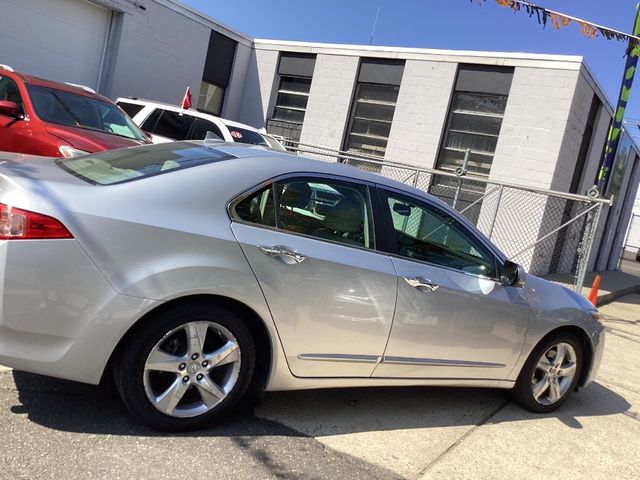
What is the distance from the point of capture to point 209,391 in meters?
3.19

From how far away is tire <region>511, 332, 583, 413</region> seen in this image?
4.42 metres

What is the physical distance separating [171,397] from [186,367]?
0.17 metres

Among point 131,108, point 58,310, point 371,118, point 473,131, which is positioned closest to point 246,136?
point 131,108

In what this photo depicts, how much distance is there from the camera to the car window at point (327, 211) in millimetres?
3402

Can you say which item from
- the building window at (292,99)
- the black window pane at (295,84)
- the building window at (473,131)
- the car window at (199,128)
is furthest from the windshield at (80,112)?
the black window pane at (295,84)

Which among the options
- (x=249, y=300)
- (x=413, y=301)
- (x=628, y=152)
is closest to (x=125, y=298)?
(x=249, y=300)

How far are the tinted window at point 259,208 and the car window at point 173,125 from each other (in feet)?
23.3

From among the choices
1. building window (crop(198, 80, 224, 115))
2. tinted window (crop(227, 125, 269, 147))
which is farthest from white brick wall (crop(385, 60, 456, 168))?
building window (crop(198, 80, 224, 115))

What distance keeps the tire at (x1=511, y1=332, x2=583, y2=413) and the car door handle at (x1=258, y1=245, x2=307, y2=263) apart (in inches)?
86.1

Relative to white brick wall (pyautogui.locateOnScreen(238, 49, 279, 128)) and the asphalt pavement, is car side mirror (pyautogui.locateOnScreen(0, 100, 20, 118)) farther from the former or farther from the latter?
white brick wall (pyautogui.locateOnScreen(238, 49, 279, 128))

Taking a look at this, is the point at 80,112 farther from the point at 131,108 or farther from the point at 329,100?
the point at 329,100

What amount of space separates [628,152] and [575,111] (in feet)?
24.1

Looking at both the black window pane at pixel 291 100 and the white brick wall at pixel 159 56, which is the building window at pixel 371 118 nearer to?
the black window pane at pixel 291 100

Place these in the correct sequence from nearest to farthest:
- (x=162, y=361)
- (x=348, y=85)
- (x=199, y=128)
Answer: (x=162, y=361) → (x=199, y=128) → (x=348, y=85)
